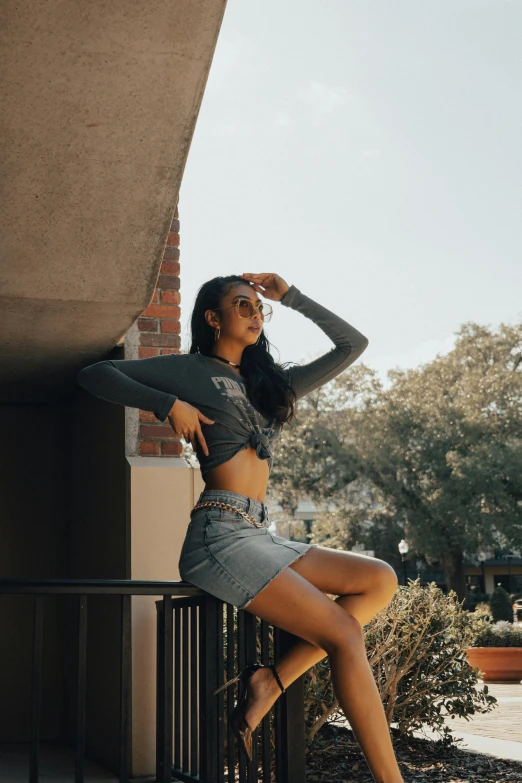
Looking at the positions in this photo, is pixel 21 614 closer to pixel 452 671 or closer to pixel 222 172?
pixel 452 671

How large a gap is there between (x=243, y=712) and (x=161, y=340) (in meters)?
2.55

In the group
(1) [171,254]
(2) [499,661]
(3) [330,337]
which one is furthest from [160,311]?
(2) [499,661]

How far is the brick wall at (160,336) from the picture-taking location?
15.6ft

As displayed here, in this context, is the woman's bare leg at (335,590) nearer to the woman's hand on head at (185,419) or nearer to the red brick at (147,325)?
the woman's hand on head at (185,419)

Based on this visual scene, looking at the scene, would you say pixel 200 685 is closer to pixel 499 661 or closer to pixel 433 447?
pixel 499 661

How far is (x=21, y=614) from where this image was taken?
5.96 metres

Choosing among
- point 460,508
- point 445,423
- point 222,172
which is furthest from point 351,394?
point 222,172

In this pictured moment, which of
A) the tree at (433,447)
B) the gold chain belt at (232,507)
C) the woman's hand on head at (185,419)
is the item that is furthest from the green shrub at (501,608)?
the woman's hand on head at (185,419)

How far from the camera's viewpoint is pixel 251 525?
2.89 metres

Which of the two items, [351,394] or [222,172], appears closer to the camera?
[222,172]

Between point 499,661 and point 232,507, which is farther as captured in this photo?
point 499,661

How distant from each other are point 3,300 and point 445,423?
24790 millimetres

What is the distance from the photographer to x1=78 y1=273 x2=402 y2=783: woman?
8.79 ft

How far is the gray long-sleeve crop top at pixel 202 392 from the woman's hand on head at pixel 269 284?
32cm
